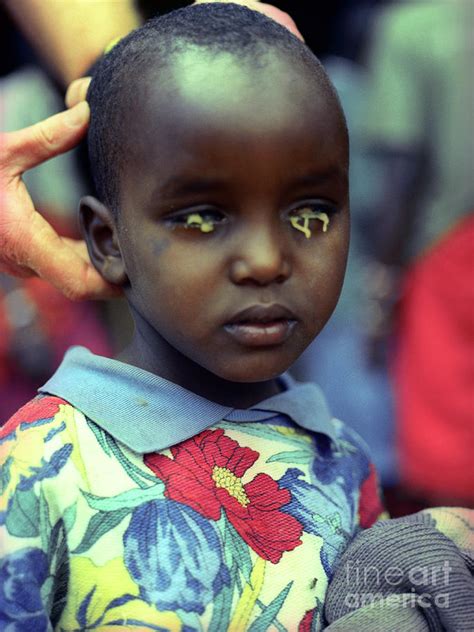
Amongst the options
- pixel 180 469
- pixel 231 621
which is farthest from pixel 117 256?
pixel 231 621

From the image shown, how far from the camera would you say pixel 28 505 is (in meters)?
1.46

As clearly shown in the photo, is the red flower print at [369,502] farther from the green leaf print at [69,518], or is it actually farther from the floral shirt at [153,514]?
the green leaf print at [69,518]

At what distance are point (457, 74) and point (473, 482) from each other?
138 cm

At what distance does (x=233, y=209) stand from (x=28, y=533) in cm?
57

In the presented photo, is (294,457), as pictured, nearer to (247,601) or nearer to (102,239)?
(247,601)

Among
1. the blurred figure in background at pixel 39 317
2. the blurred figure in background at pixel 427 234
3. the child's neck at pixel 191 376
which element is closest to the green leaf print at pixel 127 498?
the child's neck at pixel 191 376

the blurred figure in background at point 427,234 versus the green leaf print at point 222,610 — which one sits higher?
the green leaf print at point 222,610

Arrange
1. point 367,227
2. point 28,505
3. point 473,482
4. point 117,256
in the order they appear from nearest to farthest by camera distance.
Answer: point 28,505 < point 117,256 < point 473,482 < point 367,227

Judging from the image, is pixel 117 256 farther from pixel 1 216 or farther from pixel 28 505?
pixel 28 505

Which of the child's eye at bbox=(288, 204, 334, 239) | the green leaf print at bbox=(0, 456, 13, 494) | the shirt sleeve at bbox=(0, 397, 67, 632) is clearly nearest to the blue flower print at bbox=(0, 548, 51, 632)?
the shirt sleeve at bbox=(0, 397, 67, 632)

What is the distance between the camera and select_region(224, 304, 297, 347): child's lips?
1524 millimetres

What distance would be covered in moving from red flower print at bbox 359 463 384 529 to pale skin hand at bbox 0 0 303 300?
59 cm

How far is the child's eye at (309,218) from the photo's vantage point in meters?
1.58

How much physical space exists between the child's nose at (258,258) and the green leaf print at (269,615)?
0.50 meters
